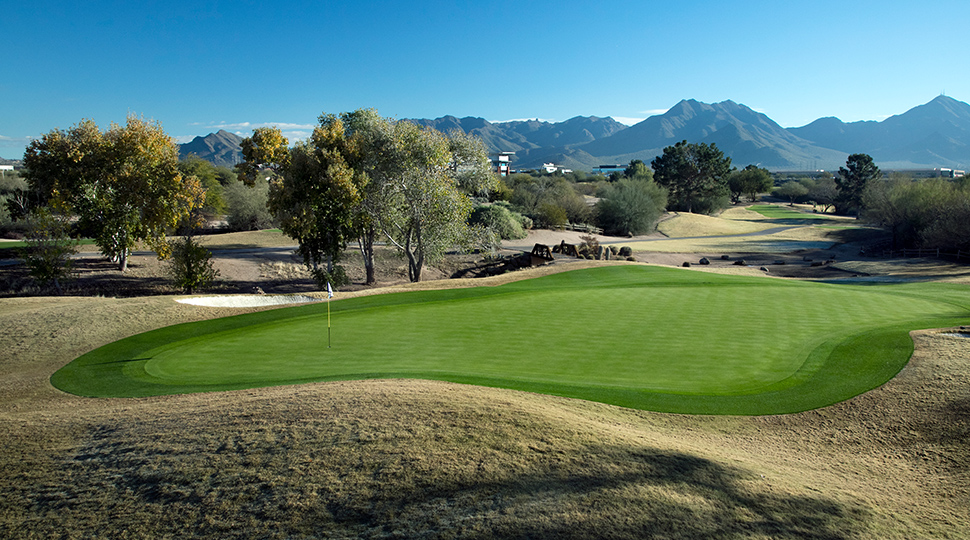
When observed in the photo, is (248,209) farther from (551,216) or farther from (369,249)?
(551,216)

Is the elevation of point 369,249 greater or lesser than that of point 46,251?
lesser

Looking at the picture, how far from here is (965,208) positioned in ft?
112

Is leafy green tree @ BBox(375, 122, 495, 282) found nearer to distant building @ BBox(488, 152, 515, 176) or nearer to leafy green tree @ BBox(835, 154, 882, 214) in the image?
distant building @ BBox(488, 152, 515, 176)

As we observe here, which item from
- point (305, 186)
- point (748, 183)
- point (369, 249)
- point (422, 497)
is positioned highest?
point (748, 183)

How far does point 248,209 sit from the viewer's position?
4791cm

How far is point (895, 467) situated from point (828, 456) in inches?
26.1

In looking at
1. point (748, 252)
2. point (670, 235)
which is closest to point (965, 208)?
point (748, 252)

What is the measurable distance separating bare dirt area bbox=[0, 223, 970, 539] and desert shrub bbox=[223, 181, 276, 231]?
41.5 m

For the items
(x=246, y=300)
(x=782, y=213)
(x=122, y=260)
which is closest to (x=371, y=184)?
(x=246, y=300)

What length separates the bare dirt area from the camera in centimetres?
439

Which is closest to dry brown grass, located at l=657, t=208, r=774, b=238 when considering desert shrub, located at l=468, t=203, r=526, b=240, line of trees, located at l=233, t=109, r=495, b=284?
desert shrub, located at l=468, t=203, r=526, b=240

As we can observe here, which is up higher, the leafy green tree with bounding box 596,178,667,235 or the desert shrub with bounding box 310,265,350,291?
the leafy green tree with bounding box 596,178,667,235

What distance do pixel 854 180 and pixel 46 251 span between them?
104807 millimetres

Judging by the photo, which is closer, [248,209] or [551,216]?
[248,209]
